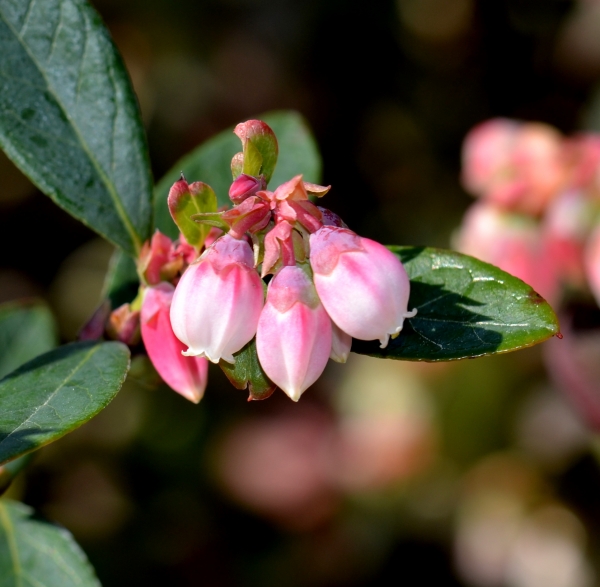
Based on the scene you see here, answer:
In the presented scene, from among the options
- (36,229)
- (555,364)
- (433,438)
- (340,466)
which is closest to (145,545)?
(340,466)

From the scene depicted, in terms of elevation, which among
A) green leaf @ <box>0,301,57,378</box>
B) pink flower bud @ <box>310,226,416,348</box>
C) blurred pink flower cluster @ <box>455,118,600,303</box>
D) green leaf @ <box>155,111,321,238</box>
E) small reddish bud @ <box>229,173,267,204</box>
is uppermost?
small reddish bud @ <box>229,173,267,204</box>

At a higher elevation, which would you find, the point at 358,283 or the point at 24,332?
the point at 358,283

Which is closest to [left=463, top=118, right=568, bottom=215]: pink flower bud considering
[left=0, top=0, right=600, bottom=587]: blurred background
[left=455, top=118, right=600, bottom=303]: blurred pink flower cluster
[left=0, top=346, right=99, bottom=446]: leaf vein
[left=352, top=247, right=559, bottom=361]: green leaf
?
[left=455, top=118, right=600, bottom=303]: blurred pink flower cluster

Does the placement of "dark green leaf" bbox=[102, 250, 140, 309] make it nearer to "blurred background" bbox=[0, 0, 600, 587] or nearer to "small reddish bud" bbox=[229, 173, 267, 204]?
"small reddish bud" bbox=[229, 173, 267, 204]

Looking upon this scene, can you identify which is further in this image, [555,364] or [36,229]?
[36,229]

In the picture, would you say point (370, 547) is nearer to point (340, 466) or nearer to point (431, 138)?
point (340, 466)

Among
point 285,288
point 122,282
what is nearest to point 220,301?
point 285,288

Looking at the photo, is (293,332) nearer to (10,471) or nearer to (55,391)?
(55,391)
